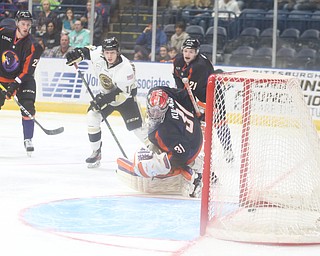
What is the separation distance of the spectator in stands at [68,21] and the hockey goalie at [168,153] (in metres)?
5.40

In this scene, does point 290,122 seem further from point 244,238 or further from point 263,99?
point 244,238

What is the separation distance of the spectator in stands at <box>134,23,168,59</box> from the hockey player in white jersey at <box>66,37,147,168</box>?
399 centimetres

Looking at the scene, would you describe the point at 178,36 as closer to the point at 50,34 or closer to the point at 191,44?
the point at 50,34

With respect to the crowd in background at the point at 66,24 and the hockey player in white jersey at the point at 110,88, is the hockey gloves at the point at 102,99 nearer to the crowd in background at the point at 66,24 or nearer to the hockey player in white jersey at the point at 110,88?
the hockey player in white jersey at the point at 110,88

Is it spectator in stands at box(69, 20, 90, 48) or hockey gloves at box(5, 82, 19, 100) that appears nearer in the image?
hockey gloves at box(5, 82, 19, 100)

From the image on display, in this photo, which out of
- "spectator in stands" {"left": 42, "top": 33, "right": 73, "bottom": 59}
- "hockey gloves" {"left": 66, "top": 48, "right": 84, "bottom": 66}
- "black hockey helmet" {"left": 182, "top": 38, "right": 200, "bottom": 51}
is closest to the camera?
"hockey gloves" {"left": 66, "top": 48, "right": 84, "bottom": 66}

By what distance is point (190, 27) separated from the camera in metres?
9.97

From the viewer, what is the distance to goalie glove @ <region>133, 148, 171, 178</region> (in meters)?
4.59

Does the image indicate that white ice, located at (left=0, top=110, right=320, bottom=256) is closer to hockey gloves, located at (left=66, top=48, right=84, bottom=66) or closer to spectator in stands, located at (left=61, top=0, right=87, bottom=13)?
hockey gloves, located at (left=66, top=48, right=84, bottom=66)

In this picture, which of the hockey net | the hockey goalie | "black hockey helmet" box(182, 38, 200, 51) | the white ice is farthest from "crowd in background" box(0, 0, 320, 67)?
the hockey net

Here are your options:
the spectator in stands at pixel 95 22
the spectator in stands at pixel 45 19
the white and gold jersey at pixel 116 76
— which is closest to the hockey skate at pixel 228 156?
the white and gold jersey at pixel 116 76

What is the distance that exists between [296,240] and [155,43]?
6447 millimetres

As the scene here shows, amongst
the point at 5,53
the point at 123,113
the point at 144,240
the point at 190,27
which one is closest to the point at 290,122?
the point at 144,240

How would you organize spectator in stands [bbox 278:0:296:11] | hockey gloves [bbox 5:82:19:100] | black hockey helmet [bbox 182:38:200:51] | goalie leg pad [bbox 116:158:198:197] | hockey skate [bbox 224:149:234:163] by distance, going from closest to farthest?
1. hockey skate [bbox 224:149:234:163]
2. goalie leg pad [bbox 116:158:198:197]
3. black hockey helmet [bbox 182:38:200:51]
4. hockey gloves [bbox 5:82:19:100]
5. spectator in stands [bbox 278:0:296:11]
